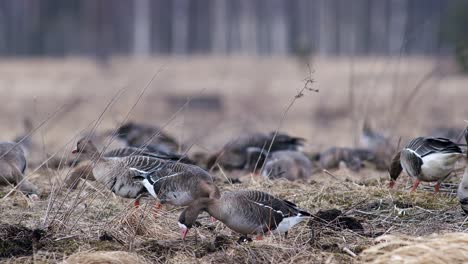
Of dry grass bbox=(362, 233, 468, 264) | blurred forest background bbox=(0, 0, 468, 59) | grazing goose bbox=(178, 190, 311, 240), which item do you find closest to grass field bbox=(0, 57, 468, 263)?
grazing goose bbox=(178, 190, 311, 240)

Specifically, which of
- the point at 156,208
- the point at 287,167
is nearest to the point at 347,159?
the point at 287,167

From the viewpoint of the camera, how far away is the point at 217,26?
5888 cm

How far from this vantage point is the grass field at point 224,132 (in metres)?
7.82

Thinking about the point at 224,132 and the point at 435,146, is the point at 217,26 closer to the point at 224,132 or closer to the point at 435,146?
the point at 224,132

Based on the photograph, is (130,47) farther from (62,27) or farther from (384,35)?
(384,35)

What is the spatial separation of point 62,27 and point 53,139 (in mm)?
39387

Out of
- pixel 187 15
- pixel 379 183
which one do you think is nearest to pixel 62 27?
pixel 187 15

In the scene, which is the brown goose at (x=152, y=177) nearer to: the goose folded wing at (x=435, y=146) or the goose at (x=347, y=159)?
the goose folded wing at (x=435, y=146)

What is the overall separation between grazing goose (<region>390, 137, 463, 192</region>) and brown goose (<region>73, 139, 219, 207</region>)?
235 centimetres

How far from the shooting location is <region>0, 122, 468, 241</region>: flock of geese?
7941 millimetres

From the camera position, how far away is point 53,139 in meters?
19.2

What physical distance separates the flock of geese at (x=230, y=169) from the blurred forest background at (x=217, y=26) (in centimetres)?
4257

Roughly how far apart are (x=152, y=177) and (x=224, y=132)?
10.6m

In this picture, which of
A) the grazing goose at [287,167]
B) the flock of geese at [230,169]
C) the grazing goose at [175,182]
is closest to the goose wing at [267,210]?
the flock of geese at [230,169]
